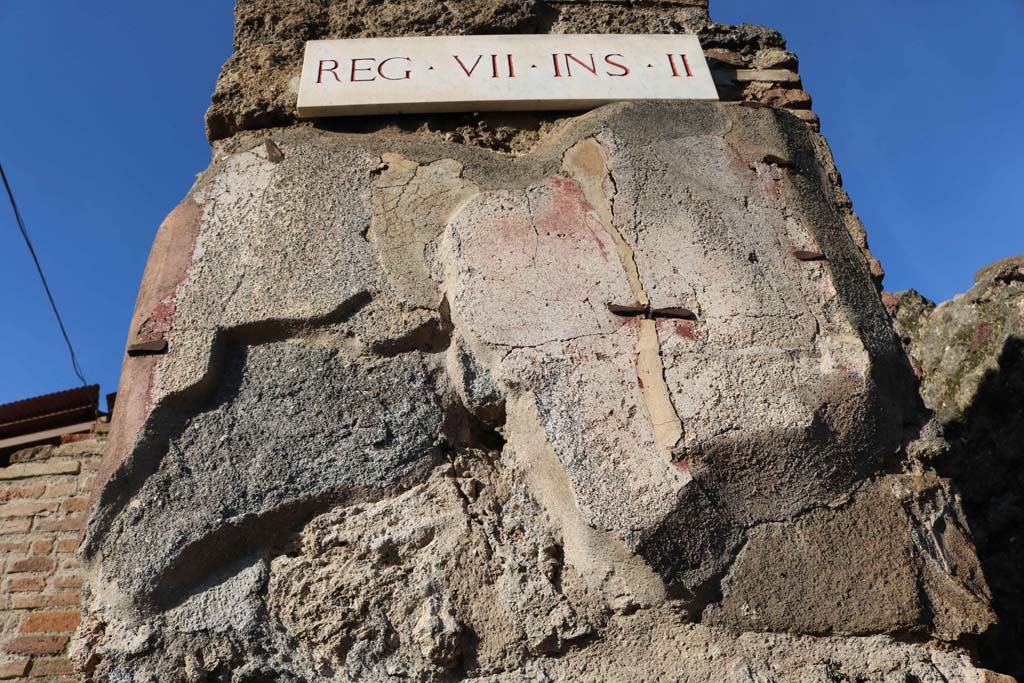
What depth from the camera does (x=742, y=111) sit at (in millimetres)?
2176

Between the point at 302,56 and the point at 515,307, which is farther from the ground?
the point at 302,56

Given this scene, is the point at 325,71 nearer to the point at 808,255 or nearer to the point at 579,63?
the point at 579,63

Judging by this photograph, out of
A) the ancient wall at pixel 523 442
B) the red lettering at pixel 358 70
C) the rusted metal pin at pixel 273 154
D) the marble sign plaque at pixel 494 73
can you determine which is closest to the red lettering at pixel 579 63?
the marble sign plaque at pixel 494 73

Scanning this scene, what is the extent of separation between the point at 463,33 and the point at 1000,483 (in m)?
2.20

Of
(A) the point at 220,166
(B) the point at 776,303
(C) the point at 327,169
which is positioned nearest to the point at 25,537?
(A) the point at 220,166

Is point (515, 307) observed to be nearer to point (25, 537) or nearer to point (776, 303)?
point (776, 303)

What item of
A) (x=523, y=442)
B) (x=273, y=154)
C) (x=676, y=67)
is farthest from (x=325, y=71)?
(x=523, y=442)

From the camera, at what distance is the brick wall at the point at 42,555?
2.33 m

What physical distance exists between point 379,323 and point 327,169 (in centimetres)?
46

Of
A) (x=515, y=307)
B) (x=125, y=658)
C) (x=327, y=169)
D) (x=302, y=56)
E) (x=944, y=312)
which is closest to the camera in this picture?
(x=125, y=658)

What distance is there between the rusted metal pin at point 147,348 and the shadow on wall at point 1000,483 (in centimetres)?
226

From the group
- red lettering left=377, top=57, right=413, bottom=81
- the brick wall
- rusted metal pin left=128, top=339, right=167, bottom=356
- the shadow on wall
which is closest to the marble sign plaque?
red lettering left=377, top=57, right=413, bottom=81

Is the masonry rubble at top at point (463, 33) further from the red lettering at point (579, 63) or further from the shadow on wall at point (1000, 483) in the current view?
the shadow on wall at point (1000, 483)

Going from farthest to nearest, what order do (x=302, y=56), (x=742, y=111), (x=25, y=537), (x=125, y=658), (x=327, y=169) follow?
(x=25, y=537) → (x=302, y=56) → (x=742, y=111) → (x=327, y=169) → (x=125, y=658)
